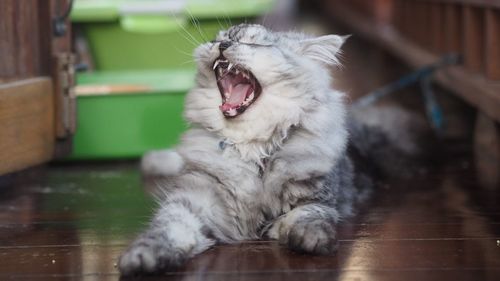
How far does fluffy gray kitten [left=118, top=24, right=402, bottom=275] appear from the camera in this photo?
205cm

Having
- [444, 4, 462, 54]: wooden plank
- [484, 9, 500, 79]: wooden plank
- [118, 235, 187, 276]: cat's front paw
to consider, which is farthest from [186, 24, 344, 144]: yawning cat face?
[444, 4, 462, 54]: wooden plank

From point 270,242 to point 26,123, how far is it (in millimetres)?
1012

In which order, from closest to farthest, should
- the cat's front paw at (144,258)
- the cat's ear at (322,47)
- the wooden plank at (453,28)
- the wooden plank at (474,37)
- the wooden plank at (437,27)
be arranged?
the cat's front paw at (144,258), the cat's ear at (322,47), the wooden plank at (474,37), the wooden plank at (453,28), the wooden plank at (437,27)

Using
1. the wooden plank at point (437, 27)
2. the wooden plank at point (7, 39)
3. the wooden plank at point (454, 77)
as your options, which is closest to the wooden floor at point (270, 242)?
the wooden plank at point (454, 77)

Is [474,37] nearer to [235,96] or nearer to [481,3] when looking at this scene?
[481,3]

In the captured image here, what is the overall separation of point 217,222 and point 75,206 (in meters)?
0.68

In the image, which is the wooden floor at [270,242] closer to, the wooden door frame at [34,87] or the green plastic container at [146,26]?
the wooden door frame at [34,87]

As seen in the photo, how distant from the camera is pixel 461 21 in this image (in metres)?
3.84

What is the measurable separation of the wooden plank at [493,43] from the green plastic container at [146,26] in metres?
1.17

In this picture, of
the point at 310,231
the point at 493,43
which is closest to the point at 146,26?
the point at 493,43

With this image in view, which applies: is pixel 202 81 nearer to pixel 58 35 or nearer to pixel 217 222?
pixel 217 222

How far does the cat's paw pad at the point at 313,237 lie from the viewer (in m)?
1.89

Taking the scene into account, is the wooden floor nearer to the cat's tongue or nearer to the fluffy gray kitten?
the fluffy gray kitten

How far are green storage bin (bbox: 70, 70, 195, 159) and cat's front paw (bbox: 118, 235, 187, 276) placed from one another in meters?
1.57
